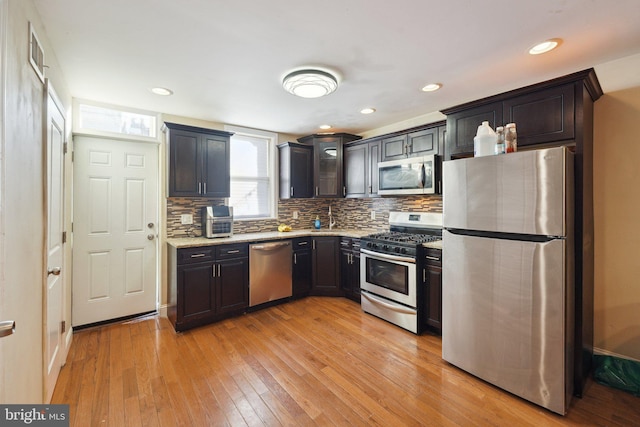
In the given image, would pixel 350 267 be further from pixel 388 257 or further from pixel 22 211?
pixel 22 211

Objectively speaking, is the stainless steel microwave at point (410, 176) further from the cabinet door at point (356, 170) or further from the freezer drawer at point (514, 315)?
the freezer drawer at point (514, 315)

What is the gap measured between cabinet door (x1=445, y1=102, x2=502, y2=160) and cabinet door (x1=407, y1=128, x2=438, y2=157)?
0.48 metres

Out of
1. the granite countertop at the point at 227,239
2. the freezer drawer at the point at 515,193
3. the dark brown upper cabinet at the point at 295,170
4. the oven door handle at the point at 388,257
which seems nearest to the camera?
the freezer drawer at the point at 515,193

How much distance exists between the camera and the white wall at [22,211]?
1.14 m

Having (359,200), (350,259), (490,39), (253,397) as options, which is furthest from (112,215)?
(490,39)

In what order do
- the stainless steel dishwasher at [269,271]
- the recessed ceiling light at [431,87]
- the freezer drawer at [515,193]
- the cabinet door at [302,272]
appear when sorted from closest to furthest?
the freezer drawer at [515,193], the recessed ceiling light at [431,87], the stainless steel dishwasher at [269,271], the cabinet door at [302,272]

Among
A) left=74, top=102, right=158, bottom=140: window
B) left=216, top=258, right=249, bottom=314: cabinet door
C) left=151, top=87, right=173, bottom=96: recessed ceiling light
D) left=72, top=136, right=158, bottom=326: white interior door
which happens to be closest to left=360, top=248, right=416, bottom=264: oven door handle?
left=216, top=258, right=249, bottom=314: cabinet door

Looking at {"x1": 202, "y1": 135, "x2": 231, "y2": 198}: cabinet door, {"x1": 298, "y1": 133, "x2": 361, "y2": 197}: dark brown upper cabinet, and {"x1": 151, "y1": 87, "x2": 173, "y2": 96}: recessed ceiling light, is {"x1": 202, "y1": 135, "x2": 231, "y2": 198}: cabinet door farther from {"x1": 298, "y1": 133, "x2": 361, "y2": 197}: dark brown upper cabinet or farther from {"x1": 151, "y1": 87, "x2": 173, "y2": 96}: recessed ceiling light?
{"x1": 298, "y1": 133, "x2": 361, "y2": 197}: dark brown upper cabinet

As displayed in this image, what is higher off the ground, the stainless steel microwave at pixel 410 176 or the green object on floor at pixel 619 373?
the stainless steel microwave at pixel 410 176

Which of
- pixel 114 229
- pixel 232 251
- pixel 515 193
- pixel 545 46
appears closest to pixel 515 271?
pixel 515 193

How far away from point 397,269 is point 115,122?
3608 millimetres

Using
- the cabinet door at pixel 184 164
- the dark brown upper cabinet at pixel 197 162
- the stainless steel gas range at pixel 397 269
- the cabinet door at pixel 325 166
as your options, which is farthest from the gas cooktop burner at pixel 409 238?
the cabinet door at pixel 184 164

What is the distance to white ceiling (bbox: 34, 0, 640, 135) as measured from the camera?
1598 millimetres

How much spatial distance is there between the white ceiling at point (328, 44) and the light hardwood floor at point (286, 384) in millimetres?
2483
